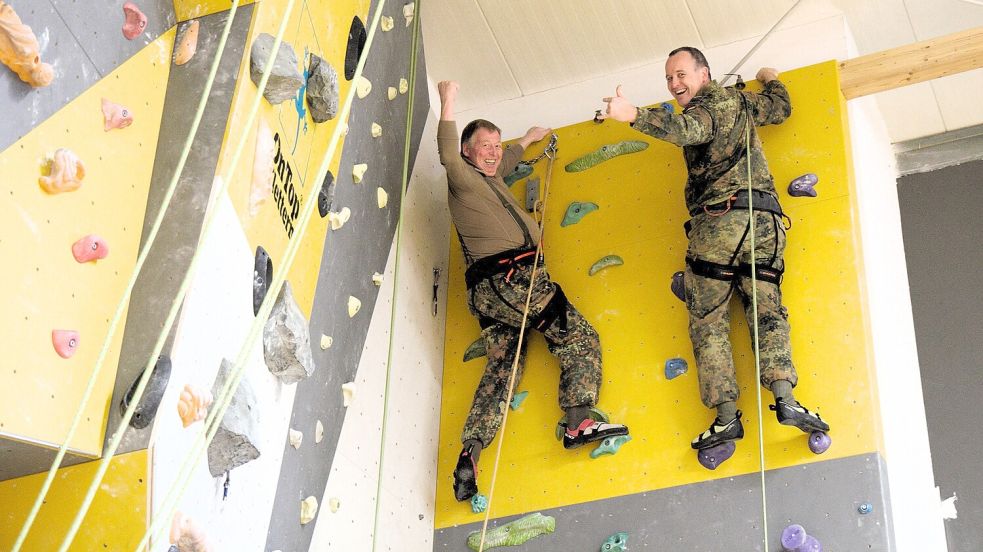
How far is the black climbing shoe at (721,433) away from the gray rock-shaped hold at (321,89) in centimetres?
156

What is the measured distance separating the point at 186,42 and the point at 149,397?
89 centimetres

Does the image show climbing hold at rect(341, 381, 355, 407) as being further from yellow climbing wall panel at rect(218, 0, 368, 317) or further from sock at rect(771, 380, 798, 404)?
sock at rect(771, 380, 798, 404)

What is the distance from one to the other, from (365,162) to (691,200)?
45.0 inches

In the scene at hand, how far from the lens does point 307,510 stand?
3.08 meters

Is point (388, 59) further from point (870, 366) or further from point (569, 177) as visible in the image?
point (870, 366)

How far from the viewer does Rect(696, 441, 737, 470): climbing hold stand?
3.58 metres

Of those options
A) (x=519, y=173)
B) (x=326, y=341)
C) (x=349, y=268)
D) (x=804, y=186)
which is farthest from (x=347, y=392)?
(x=804, y=186)

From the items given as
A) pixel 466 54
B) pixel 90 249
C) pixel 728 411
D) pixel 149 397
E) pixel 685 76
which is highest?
pixel 466 54

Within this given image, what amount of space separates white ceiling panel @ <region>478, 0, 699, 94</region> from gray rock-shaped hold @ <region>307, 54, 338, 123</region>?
159 centimetres

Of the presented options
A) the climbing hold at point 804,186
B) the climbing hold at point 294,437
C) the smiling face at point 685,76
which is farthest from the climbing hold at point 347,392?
the climbing hold at point 804,186

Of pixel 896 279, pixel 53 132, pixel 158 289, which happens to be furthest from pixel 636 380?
pixel 53 132

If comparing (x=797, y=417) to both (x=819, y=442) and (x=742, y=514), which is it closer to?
(x=819, y=442)

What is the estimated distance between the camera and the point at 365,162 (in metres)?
3.61

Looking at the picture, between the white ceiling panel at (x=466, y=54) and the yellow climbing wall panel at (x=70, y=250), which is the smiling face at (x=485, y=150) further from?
the yellow climbing wall panel at (x=70, y=250)
